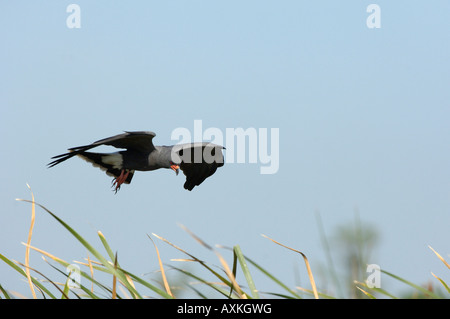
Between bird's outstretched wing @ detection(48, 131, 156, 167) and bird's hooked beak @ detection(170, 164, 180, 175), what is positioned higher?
bird's outstretched wing @ detection(48, 131, 156, 167)

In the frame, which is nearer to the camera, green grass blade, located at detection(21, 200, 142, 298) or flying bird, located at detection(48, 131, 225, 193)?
green grass blade, located at detection(21, 200, 142, 298)

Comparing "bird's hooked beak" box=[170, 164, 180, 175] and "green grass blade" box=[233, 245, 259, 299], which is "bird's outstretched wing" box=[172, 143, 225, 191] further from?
"green grass blade" box=[233, 245, 259, 299]

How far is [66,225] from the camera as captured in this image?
9.73 ft

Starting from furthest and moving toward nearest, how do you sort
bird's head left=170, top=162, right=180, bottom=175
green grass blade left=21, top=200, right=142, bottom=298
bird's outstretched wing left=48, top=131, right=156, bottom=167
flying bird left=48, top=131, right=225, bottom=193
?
bird's head left=170, top=162, right=180, bottom=175, flying bird left=48, top=131, right=225, bottom=193, bird's outstretched wing left=48, top=131, right=156, bottom=167, green grass blade left=21, top=200, right=142, bottom=298

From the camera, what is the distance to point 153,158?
1127 centimetres

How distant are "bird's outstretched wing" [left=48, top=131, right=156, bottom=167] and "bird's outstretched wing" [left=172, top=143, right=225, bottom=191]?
0.60 m

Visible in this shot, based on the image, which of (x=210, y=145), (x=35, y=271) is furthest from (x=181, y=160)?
(x=35, y=271)

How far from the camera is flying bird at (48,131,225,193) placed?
10.9 metres

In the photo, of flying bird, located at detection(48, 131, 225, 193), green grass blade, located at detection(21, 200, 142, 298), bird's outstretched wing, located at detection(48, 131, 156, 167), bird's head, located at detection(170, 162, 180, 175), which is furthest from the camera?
bird's head, located at detection(170, 162, 180, 175)

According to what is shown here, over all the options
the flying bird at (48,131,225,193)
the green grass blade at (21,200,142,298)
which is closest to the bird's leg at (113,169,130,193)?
the flying bird at (48,131,225,193)

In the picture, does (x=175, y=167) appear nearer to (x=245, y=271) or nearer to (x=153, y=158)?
(x=153, y=158)

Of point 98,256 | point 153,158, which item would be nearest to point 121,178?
point 153,158
